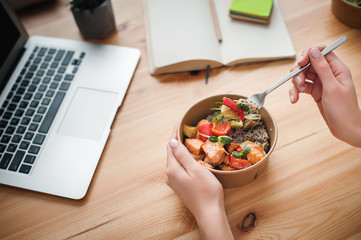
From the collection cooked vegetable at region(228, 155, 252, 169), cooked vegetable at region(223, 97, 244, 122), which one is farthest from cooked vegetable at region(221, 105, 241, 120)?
cooked vegetable at region(228, 155, 252, 169)

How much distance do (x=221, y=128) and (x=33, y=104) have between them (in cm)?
60

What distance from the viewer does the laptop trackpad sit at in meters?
0.90

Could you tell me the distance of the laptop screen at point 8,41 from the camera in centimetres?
97

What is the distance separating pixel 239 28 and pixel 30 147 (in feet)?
2.59

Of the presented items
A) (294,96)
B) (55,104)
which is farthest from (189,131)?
(55,104)

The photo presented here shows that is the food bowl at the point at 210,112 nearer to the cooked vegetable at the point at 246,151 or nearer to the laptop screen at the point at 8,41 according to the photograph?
the cooked vegetable at the point at 246,151

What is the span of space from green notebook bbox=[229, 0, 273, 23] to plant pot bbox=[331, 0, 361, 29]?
230mm

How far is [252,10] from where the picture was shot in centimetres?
105

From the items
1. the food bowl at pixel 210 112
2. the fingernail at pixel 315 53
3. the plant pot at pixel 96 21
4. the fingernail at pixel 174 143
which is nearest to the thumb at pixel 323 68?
the fingernail at pixel 315 53

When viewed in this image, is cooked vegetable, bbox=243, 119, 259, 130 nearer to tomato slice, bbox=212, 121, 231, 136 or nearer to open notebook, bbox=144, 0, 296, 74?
tomato slice, bbox=212, 121, 231, 136

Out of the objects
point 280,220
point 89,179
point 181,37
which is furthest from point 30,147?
point 280,220

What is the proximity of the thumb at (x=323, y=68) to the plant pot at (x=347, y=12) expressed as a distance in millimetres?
398

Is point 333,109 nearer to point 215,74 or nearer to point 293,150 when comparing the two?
point 293,150

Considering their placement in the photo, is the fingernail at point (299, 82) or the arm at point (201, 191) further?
the fingernail at point (299, 82)
